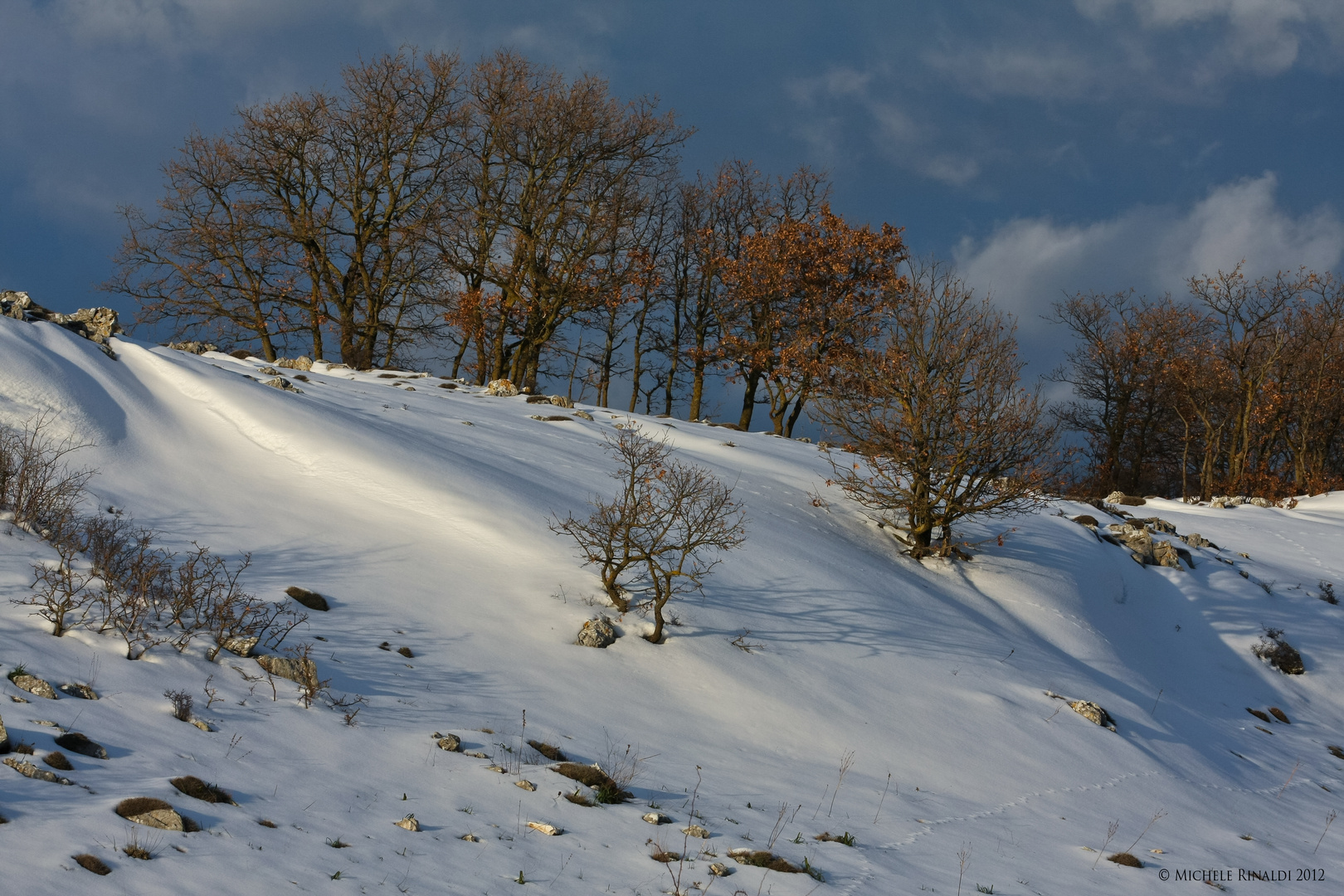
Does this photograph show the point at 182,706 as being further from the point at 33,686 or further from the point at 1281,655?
the point at 1281,655

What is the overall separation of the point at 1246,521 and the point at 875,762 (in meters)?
19.4

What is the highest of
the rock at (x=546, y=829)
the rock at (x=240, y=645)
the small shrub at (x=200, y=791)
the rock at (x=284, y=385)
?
the rock at (x=284, y=385)

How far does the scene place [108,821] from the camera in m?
4.04

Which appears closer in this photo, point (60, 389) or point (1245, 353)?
point (60, 389)

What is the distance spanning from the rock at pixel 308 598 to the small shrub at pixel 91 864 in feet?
14.5

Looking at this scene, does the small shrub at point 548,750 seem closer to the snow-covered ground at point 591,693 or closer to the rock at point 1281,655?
the snow-covered ground at point 591,693

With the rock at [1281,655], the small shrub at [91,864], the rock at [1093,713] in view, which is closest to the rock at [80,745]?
the small shrub at [91,864]

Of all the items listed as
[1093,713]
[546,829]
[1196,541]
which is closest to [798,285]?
[1196,541]

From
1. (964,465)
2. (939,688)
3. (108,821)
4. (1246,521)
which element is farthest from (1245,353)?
(108,821)

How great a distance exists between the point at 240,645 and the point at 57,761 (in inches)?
86.8

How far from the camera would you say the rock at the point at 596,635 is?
884cm

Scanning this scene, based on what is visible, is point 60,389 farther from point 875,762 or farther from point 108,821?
point 875,762

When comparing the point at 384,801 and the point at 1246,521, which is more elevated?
the point at 1246,521

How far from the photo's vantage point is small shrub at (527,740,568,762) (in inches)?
254
